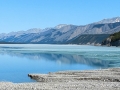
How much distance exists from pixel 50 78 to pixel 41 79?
1.27 meters

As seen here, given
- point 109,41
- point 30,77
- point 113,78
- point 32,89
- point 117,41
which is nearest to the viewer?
point 32,89

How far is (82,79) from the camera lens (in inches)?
1109

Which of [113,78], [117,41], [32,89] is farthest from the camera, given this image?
[117,41]

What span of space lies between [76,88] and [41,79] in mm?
9081

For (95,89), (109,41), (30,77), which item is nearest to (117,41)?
(109,41)

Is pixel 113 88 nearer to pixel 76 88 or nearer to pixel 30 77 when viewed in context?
pixel 76 88

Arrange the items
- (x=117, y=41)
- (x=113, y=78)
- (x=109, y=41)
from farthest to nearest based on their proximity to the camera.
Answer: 1. (x=109, y=41)
2. (x=117, y=41)
3. (x=113, y=78)

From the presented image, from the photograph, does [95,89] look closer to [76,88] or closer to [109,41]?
[76,88]

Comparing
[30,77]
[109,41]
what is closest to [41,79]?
[30,77]

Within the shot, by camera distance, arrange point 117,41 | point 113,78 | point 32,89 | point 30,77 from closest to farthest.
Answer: point 32,89
point 113,78
point 30,77
point 117,41

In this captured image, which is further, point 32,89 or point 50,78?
point 50,78

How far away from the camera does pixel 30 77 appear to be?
3216 cm

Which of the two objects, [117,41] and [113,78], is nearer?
[113,78]

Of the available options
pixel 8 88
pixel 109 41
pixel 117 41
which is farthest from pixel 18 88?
pixel 109 41
